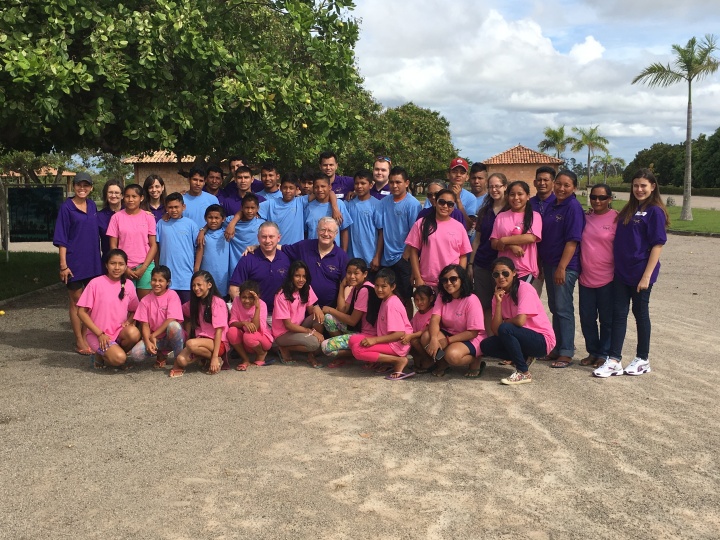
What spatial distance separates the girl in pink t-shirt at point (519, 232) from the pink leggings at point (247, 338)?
238cm

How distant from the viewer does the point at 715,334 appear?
28.8 feet

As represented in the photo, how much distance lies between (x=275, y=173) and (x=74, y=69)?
2.46 meters

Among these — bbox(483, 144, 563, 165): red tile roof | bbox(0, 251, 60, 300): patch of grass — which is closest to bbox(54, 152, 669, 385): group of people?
bbox(0, 251, 60, 300): patch of grass

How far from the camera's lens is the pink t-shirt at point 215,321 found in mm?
6728

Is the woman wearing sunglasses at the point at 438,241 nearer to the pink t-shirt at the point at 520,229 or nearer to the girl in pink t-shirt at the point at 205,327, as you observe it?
the pink t-shirt at the point at 520,229

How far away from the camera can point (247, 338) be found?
22.5 feet

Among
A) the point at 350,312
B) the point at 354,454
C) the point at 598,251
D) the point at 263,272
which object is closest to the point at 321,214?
the point at 263,272

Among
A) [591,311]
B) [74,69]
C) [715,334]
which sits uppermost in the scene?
[74,69]

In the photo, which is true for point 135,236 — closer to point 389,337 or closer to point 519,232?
point 389,337

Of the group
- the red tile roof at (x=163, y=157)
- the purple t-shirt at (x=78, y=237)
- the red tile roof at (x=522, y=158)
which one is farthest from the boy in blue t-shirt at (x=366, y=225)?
the red tile roof at (x=522, y=158)

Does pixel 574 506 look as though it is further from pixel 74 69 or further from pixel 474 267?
pixel 74 69

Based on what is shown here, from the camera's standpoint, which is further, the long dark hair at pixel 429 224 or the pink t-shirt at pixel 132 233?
the pink t-shirt at pixel 132 233

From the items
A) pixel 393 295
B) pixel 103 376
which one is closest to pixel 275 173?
pixel 393 295

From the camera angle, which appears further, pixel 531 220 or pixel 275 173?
pixel 275 173
